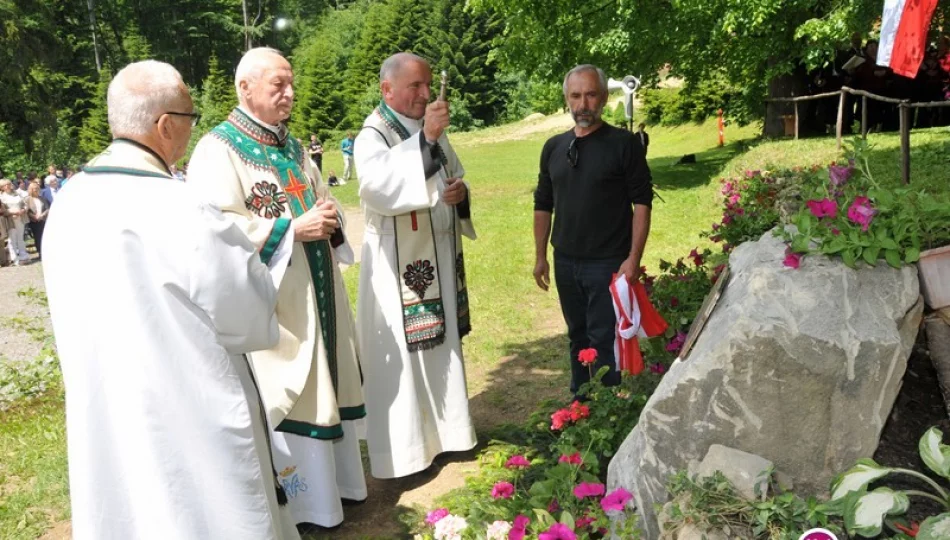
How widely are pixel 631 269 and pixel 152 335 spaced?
8.08 ft

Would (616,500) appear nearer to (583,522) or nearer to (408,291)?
(583,522)

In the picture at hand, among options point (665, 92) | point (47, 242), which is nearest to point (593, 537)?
point (47, 242)

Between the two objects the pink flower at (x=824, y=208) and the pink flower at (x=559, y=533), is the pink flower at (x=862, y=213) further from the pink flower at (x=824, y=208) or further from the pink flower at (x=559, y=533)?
the pink flower at (x=559, y=533)

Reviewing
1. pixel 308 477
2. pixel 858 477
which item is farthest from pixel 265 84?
pixel 858 477

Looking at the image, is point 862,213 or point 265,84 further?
point 265,84

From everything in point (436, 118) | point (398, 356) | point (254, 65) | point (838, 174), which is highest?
point (254, 65)

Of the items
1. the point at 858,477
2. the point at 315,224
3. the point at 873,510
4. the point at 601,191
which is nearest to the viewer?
the point at 873,510

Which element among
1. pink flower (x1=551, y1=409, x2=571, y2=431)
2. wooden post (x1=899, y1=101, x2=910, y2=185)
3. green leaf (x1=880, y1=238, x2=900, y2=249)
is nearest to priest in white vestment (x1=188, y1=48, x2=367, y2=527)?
pink flower (x1=551, y1=409, x2=571, y2=431)

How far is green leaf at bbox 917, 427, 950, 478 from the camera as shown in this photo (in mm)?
2484

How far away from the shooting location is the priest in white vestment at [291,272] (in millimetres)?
3990

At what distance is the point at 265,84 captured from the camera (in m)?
4.01

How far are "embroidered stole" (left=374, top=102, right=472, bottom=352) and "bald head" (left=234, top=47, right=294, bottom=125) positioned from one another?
2.30 ft

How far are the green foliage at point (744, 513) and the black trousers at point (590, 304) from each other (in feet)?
6.10

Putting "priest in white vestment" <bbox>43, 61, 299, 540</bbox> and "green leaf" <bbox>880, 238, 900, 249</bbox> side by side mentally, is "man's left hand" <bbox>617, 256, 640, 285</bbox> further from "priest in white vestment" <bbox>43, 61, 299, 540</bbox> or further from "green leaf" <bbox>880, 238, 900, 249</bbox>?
"priest in white vestment" <bbox>43, 61, 299, 540</bbox>
